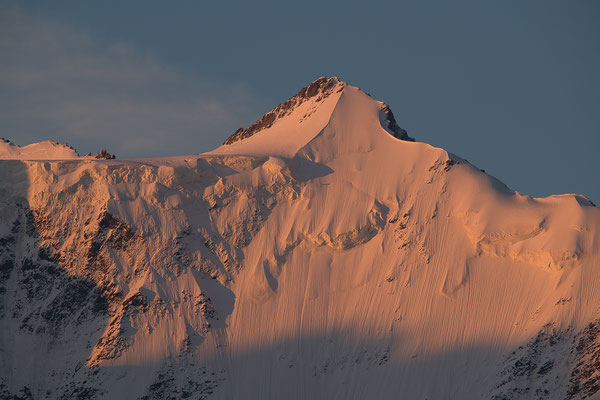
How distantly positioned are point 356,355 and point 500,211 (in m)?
32.8

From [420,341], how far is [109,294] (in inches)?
1813

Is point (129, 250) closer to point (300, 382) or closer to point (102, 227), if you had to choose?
point (102, 227)

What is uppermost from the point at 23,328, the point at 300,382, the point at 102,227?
the point at 102,227

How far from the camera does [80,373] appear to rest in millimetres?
183875

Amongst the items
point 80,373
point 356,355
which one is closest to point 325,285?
point 356,355

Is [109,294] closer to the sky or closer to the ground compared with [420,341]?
closer to the sky

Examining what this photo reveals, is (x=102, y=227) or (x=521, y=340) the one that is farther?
(x=102, y=227)

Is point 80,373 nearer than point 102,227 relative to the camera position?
Yes

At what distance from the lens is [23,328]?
191m

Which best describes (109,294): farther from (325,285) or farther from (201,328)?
(325,285)

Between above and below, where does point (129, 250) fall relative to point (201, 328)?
above

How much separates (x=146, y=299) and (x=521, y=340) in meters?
54.3

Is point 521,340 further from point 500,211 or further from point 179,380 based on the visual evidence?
point 179,380

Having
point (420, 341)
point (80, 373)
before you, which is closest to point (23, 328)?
point (80, 373)
